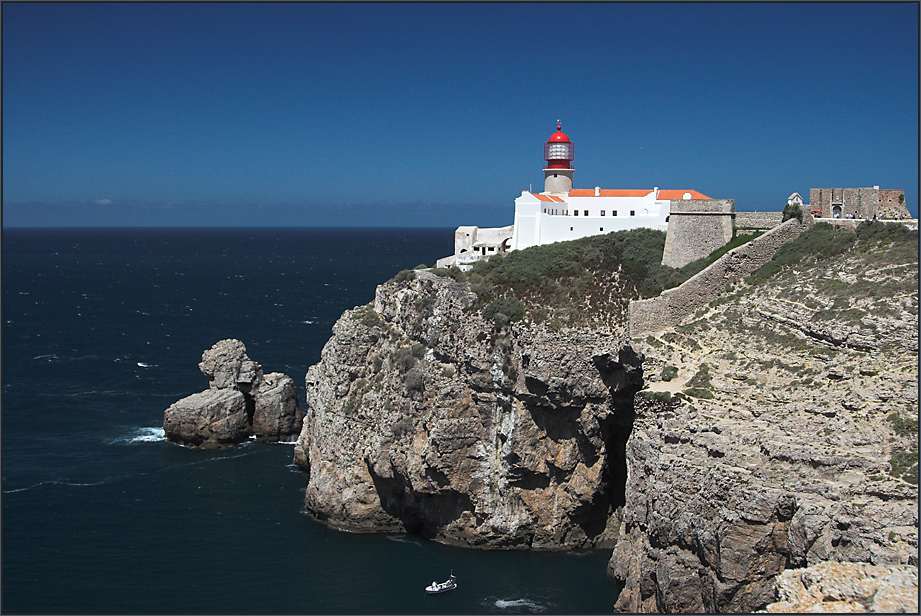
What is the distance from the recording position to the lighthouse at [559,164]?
2313 inches

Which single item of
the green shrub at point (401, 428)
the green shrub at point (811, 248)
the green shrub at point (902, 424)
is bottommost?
the green shrub at point (401, 428)

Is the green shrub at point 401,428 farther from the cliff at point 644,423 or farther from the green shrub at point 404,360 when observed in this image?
the green shrub at point 404,360

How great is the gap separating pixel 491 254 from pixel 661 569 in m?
31.7

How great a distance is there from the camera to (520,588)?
3659 centimetres

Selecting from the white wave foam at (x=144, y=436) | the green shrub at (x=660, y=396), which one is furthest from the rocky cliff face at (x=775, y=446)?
the white wave foam at (x=144, y=436)

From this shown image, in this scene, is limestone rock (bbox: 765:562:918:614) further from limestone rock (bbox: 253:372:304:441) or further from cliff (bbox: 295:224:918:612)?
limestone rock (bbox: 253:372:304:441)

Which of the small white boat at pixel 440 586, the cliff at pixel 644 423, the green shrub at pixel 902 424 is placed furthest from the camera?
the small white boat at pixel 440 586

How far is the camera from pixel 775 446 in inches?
1005

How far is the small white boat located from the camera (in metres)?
36.0

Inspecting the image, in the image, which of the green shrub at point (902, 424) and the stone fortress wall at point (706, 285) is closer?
the green shrub at point (902, 424)

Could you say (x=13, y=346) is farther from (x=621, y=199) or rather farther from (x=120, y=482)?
(x=621, y=199)

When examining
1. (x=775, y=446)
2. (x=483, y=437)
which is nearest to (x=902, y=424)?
(x=775, y=446)

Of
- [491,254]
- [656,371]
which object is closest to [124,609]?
[656,371]

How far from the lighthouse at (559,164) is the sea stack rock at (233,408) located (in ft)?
77.7
